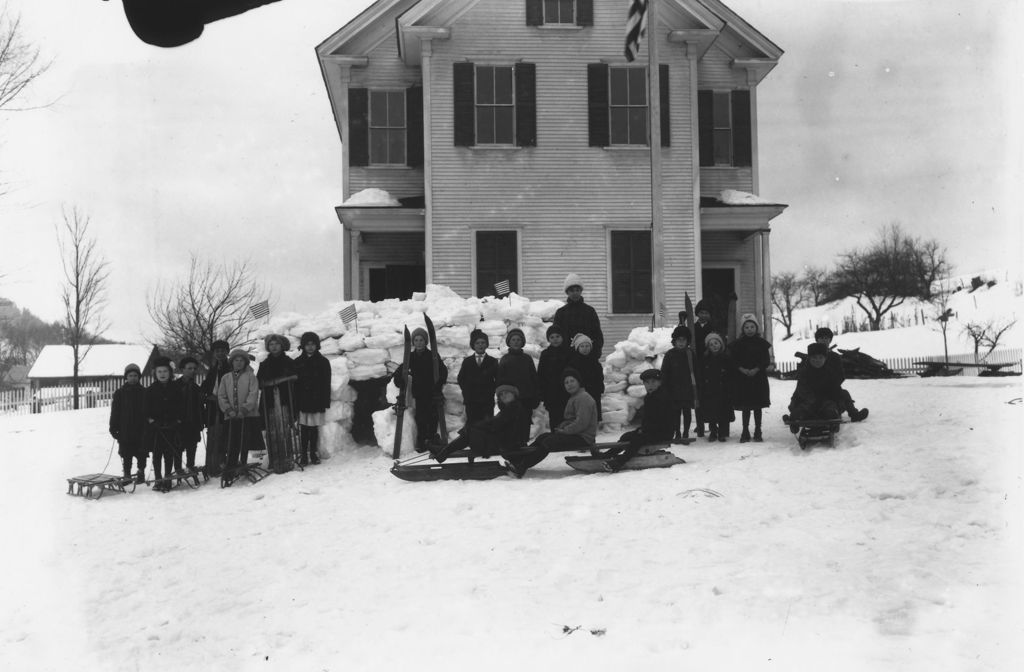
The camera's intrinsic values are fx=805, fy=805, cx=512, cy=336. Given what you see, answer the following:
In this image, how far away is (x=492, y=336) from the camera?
1195 cm

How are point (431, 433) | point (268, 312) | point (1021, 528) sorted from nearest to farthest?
point (1021, 528) → point (431, 433) → point (268, 312)

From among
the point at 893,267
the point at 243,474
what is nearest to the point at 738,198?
the point at 243,474

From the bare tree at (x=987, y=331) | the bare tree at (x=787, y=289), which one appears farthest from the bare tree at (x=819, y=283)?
the bare tree at (x=987, y=331)

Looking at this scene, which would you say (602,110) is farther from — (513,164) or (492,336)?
(492,336)

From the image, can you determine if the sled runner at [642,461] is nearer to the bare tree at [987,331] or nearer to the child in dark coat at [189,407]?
the child in dark coat at [189,407]

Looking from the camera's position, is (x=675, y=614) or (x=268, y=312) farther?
(x=268, y=312)

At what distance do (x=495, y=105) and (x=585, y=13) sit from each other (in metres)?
2.65

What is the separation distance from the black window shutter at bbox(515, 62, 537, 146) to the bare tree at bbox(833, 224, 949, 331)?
25.4 meters

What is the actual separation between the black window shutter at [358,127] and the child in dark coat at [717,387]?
369 inches

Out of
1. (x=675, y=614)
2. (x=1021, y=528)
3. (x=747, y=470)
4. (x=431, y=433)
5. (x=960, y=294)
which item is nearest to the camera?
(x=675, y=614)

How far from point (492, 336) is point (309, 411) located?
286cm

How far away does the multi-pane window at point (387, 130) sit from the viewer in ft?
55.8

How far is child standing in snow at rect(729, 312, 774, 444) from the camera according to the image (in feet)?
33.2

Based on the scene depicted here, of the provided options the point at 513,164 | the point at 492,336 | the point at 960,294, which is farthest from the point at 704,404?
the point at 960,294
